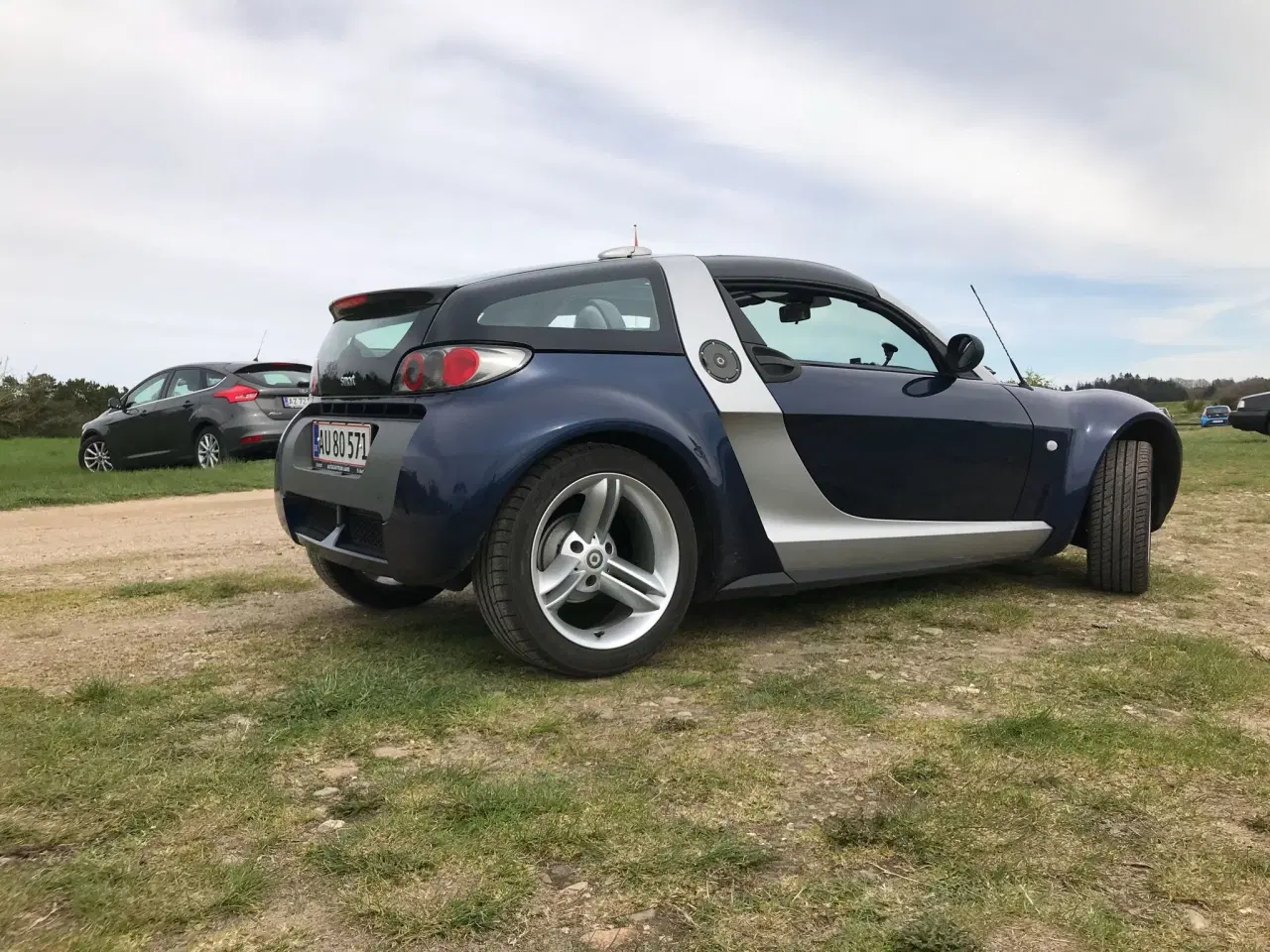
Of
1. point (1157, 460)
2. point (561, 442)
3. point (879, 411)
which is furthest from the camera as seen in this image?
point (1157, 460)

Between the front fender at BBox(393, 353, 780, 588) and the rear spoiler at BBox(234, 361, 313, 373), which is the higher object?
the rear spoiler at BBox(234, 361, 313, 373)

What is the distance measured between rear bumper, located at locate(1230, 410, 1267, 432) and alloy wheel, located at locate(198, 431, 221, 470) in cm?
1890

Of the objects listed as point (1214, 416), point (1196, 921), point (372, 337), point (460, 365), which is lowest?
point (1214, 416)

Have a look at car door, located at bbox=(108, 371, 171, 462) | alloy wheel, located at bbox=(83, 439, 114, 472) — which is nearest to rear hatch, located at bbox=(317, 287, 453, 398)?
car door, located at bbox=(108, 371, 171, 462)

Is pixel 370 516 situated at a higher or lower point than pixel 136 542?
higher

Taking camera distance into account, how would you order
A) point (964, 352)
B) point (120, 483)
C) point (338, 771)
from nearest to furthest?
1. point (338, 771)
2. point (964, 352)
3. point (120, 483)

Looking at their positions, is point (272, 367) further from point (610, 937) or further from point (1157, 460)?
point (610, 937)

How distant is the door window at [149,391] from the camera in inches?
490

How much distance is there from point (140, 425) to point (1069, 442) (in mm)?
11559

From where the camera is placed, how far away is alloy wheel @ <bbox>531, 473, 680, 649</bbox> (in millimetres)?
3117

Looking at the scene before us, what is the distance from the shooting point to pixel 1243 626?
3766 mm

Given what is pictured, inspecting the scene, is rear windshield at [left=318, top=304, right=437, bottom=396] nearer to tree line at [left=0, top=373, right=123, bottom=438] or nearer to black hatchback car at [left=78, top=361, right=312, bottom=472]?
black hatchback car at [left=78, top=361, right=312, bottom=472]

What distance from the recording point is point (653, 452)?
332cm

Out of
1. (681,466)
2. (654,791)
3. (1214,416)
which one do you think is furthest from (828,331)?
(1214,416)
